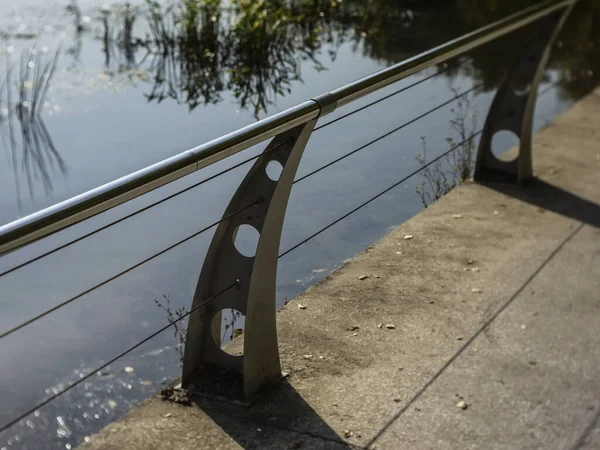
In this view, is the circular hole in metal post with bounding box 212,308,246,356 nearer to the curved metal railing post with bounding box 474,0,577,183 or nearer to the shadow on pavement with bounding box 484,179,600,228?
the shadow on pavement with bounding box 484,179,600,228

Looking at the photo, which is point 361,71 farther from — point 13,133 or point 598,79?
point 13,133

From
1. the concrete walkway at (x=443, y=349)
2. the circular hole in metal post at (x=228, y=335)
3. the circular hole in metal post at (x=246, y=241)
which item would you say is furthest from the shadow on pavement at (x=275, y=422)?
the circular hole in metal post at (x=246, y=241)

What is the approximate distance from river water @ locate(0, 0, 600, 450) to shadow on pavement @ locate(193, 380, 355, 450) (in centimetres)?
99

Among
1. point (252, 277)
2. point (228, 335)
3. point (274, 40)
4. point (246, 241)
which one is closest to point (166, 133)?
point (274, 40)

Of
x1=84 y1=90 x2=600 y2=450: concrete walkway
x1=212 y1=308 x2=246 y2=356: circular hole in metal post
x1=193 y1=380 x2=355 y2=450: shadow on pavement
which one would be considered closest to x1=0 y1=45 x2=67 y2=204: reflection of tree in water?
x1=212 y1=308 x2=246 y2=356: circular hole in metal post

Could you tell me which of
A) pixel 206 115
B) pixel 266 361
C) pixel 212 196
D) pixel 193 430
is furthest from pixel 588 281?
pixel 206 115

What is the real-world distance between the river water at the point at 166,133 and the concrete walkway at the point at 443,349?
2.63 feet

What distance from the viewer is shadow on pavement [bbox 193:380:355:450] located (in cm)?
361

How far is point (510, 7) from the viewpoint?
14047 mm

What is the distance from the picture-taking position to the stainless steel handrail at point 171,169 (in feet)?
8.68

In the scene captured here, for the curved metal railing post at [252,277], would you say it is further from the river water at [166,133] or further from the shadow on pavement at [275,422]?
the river water at [166,133]

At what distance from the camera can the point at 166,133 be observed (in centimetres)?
914

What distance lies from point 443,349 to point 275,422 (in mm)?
913

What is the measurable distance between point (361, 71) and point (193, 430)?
307 inches
